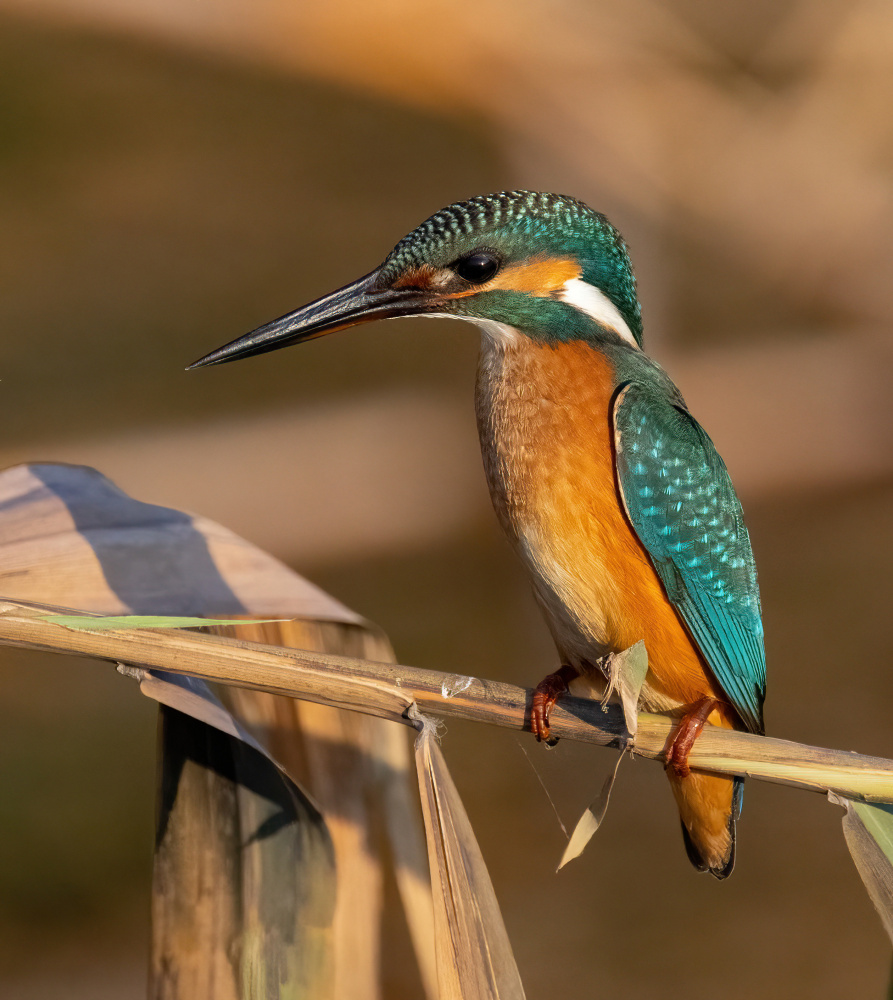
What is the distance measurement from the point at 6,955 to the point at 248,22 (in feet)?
7.94

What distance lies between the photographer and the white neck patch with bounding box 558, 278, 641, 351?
4.19 feet

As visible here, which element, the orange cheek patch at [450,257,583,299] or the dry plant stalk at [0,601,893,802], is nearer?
the dry plant stalk at [0,601,893,802]

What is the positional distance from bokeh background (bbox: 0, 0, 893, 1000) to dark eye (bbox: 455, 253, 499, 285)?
0.63 metres

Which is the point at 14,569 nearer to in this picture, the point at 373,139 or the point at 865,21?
the point at 865,21

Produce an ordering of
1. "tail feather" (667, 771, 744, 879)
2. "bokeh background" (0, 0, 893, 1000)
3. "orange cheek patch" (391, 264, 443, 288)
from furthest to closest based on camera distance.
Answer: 1. "bokeh background" (0, 0, 893, 1000)
2. "tail feather" (667, 771, 744, 879)
3. "orange cheek patch" (391, 264, 443, 288)

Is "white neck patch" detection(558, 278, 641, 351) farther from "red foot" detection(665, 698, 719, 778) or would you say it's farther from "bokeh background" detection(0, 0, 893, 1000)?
"bokeh background" detection(0, 0, 893, 1000)

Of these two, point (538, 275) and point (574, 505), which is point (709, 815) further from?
point (538, 275)

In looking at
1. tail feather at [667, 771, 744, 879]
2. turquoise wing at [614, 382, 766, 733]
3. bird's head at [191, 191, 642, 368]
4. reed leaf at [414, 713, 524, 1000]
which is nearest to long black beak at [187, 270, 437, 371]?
bird's head at [191, 191, 642, 368]

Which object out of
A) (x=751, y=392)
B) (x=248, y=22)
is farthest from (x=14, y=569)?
(x=751, y=392)

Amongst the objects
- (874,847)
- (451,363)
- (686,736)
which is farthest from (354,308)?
(451,363)

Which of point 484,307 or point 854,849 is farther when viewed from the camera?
point 484,307

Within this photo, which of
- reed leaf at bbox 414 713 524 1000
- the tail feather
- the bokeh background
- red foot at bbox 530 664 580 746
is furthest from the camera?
the bokeh background

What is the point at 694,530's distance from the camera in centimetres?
127

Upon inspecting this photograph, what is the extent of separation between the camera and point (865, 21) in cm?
183
